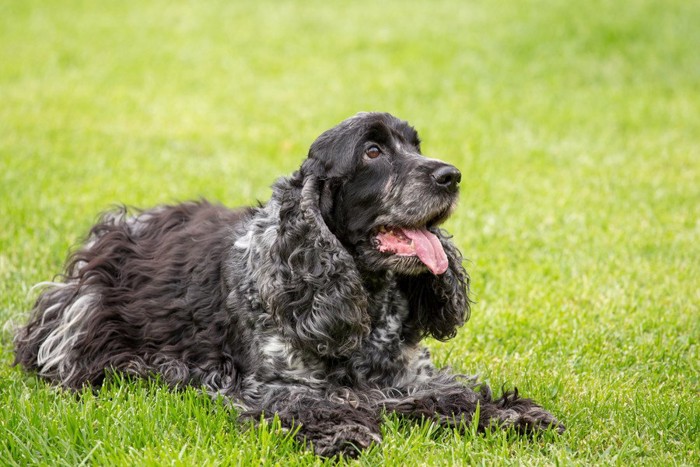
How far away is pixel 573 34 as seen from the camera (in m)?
15.8

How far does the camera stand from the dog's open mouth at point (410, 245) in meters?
4.68

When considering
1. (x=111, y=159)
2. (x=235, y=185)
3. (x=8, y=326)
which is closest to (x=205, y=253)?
(x=8, y=326)

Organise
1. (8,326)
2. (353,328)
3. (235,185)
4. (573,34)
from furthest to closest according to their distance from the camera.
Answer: (573,34) < (235,185) < (8,326) < (353,328)

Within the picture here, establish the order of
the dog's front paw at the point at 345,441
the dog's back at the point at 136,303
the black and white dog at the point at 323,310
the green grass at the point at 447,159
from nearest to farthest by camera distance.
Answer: the dog's front paw at the point at 345,441, the green grass at the point at 447,159, the black and white dog at the point at 323,310, the dog's back at the point at 136,303

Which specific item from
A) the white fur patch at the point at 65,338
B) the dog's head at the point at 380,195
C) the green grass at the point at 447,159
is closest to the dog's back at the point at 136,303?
the white fur patch at the point at 65,338

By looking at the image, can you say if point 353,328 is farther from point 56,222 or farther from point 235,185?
point 235,185

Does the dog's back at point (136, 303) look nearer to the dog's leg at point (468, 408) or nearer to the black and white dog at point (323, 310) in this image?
the black and white dog at point (323, 310)

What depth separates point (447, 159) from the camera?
35.1 ft

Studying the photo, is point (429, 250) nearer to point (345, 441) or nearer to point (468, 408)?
point (468, 408)

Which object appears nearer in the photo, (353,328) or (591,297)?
(353,328)

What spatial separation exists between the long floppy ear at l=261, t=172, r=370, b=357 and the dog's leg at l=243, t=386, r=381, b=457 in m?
0.24

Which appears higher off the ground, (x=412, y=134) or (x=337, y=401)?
(x=412, y=134)

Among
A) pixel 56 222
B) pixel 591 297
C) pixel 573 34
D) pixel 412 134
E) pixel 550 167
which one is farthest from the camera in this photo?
pixel 573 34

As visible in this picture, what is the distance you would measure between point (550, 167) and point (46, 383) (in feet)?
A: 22.2
